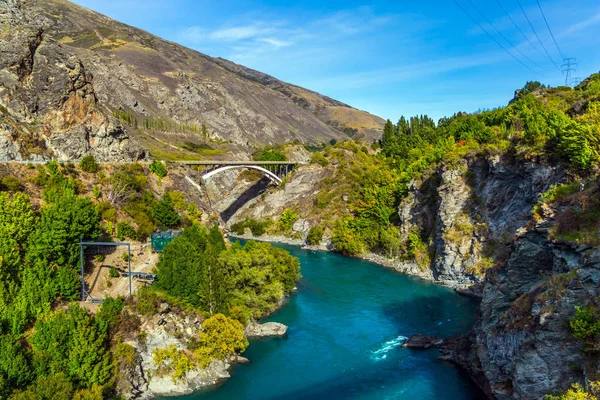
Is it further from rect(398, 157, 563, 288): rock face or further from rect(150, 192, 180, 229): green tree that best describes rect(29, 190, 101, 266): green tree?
rect(398, 157, 563, 288): rock face

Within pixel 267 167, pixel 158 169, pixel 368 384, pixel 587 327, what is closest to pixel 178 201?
pixel 158 169

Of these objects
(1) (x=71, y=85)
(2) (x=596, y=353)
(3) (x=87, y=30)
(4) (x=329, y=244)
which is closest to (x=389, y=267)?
(4) (x=329, y=244)

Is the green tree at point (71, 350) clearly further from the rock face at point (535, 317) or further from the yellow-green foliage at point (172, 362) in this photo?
the rock face at point (535, 317)

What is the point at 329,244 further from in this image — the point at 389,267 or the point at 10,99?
the point at 10,99

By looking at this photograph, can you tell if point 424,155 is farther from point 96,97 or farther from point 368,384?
point 96,97

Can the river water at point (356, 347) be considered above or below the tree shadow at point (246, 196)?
below

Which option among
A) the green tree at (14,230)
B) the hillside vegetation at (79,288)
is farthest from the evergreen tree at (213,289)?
the green tree at (14,230)
